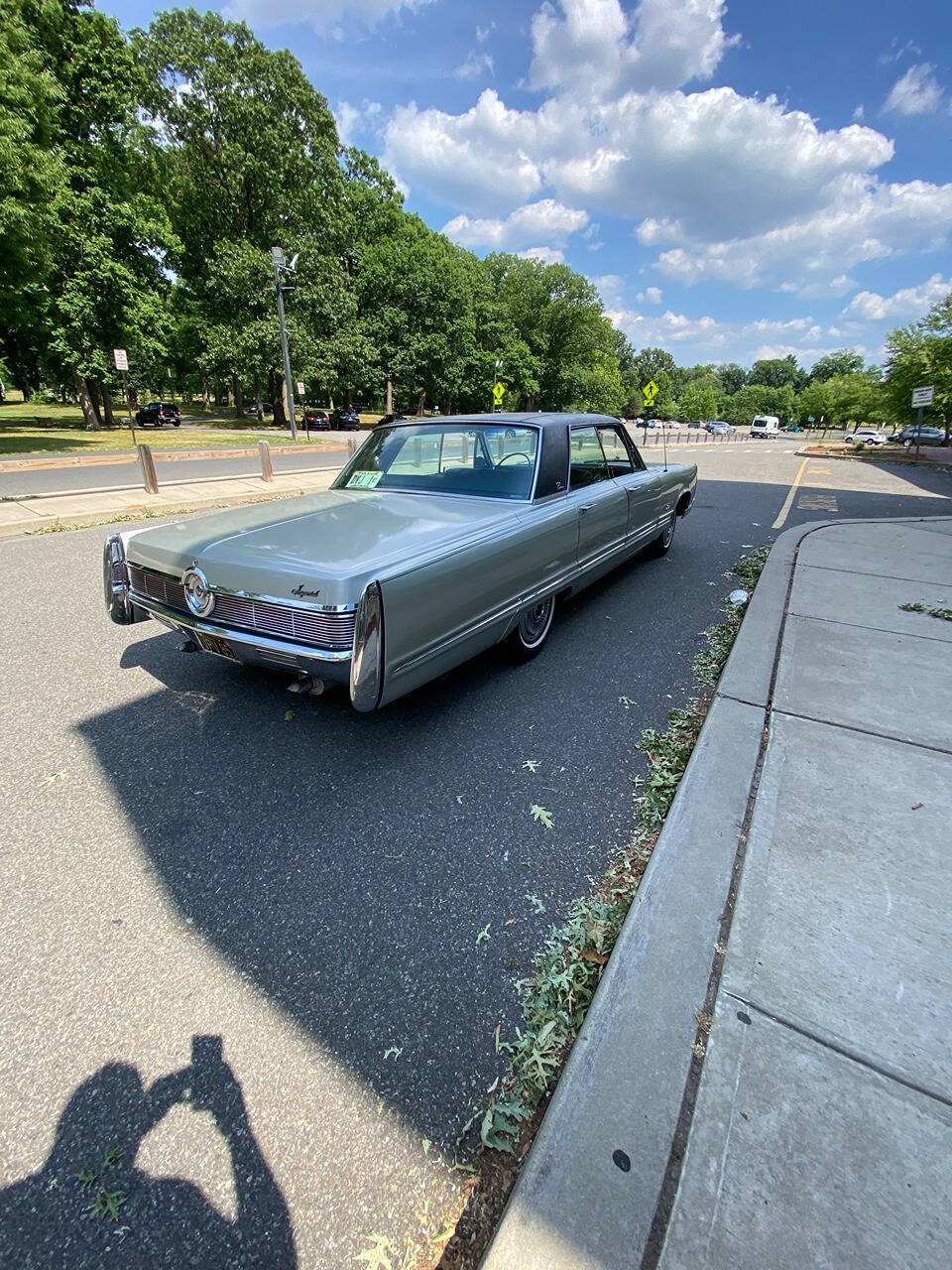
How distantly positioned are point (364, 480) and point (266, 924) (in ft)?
9.87

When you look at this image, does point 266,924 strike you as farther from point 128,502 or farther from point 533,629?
point 128,502

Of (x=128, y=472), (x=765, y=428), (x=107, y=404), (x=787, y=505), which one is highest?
(x=765, y=428)

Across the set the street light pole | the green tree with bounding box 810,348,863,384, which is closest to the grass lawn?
the street light pole

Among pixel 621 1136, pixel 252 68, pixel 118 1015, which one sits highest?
pixel 252 68

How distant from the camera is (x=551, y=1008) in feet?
5.50

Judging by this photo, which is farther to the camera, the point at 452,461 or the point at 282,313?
the point at 282,313

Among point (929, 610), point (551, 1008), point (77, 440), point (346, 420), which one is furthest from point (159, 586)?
point (346, 420)

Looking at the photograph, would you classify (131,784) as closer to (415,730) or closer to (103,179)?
(415,730)

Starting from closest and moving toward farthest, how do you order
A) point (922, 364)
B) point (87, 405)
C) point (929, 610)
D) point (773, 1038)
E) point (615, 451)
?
point (773, 1038) < point (929, 610) < point (615, 451) < point (922, 364) < point (87, 405)

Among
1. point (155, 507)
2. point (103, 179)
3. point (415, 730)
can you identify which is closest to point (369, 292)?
point (103, 179)

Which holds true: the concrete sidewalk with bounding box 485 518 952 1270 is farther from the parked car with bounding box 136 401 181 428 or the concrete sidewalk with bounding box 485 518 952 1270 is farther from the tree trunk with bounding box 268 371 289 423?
the parked car with bounding box 136 401 181 428

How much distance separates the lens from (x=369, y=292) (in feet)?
130

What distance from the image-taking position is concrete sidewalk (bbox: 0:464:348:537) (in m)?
7.76

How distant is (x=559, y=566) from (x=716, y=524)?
603 cm
